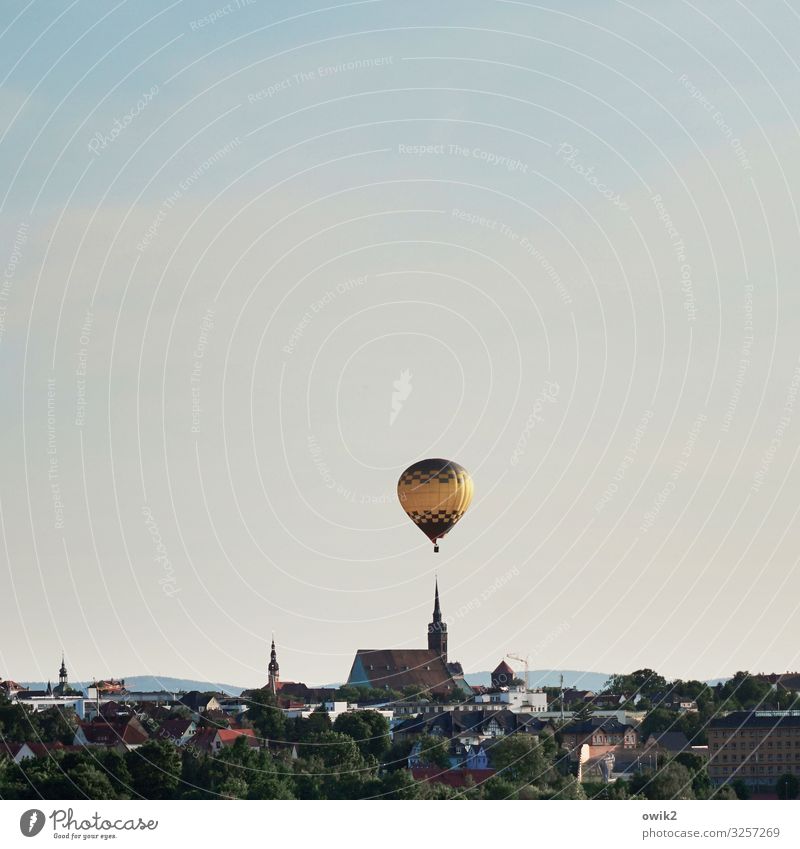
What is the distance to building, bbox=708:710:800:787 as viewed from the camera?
122m

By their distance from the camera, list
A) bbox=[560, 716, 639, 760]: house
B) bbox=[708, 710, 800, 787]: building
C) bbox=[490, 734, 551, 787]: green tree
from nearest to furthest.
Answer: bbox=[490, 734, 551, 787]: green tree < bbox=[708, 710, 800, 787]: building < bbox=[560, 716, 639, 760]: house

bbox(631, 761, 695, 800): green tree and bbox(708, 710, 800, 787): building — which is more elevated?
bbox(708, 710, 800, 787): building

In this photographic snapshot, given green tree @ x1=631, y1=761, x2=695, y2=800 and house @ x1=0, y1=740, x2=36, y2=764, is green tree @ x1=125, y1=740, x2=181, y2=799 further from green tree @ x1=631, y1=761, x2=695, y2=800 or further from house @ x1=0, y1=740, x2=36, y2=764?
green tree @ x1=631, y1=761, x2=695, y2=800

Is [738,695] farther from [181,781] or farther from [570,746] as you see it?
[181,781]

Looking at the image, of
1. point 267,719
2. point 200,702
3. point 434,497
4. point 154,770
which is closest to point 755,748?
point 267,719

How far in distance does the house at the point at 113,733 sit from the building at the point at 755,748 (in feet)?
114

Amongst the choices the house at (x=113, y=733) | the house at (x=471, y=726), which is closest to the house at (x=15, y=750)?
the house at (x=113, y=733)

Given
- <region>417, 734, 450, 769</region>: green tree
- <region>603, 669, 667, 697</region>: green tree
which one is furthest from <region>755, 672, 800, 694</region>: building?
<region>417, 734, 450, 769</region>: green tree

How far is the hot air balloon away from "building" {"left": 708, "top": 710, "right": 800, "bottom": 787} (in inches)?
1847

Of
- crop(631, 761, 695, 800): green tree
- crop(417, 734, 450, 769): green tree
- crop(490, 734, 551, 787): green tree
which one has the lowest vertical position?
crop(631, 761, 695, 800): green tree

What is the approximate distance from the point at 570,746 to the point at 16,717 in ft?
119

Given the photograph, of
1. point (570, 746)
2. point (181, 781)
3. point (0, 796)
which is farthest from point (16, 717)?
point (0, 796)
